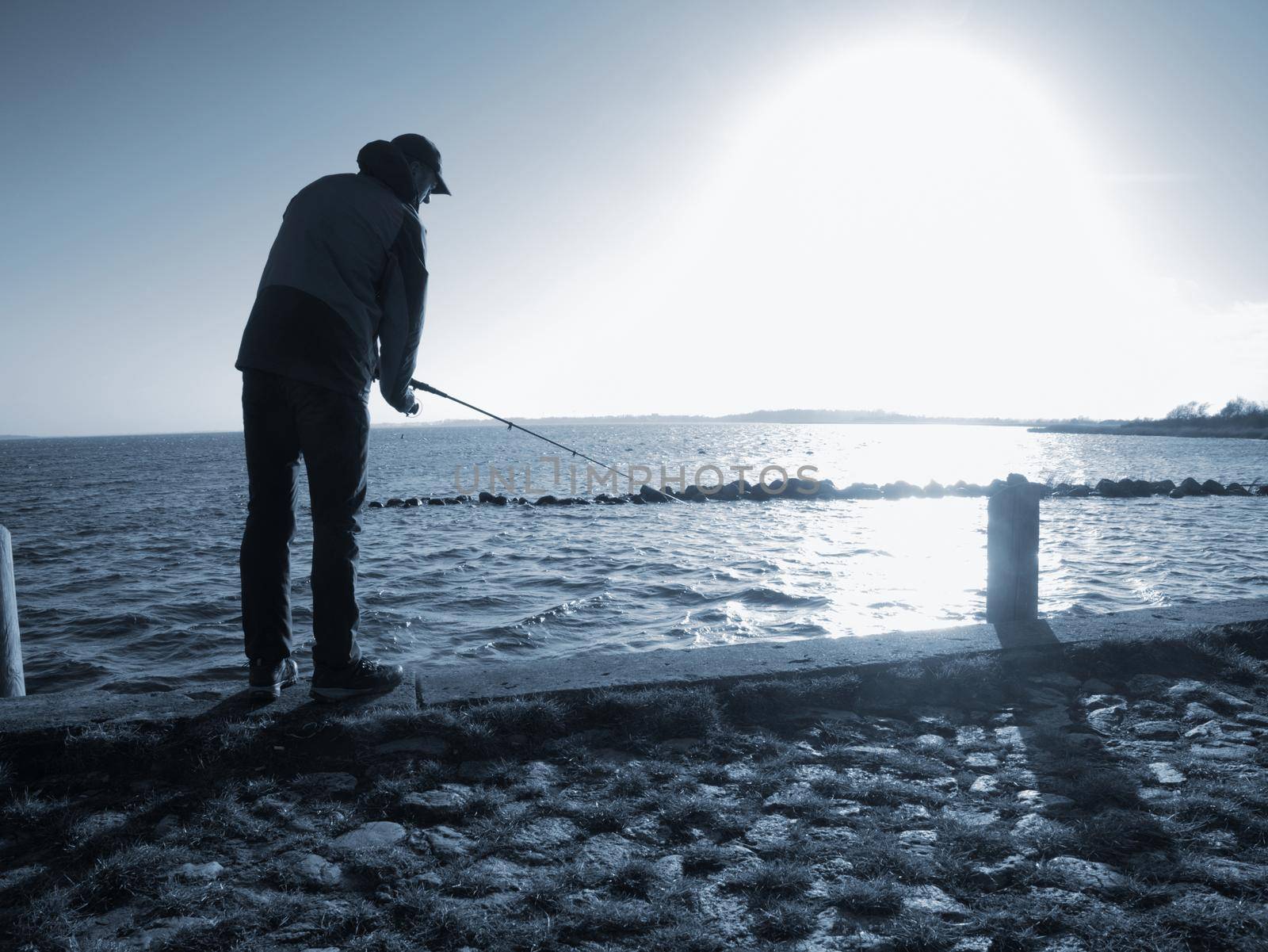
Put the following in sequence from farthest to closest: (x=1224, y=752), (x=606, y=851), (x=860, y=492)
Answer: (x=860, y=492)
(x=1224, y=752)
(x=606, y=851)

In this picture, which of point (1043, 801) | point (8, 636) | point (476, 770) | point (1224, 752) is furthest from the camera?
point (8, 636)

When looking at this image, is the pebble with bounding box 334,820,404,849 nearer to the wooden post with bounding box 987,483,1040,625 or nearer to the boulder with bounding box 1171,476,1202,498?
A: the wooden post with bounding box 987,483,1040,625

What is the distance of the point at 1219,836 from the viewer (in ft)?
7.98

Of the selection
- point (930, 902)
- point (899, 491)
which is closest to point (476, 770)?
point (930, 902)

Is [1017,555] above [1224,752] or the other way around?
above

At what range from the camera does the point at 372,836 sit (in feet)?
8.15

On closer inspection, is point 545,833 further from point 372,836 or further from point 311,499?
point 311,499

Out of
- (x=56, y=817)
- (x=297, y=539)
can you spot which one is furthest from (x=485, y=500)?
(x=56, y=817)

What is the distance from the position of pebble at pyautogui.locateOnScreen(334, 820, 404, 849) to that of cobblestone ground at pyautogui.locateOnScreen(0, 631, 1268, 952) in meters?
0.01

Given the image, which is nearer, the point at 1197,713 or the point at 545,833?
the point at 545,833

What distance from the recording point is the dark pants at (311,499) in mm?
3436

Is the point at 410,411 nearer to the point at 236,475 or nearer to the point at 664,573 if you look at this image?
the point at 664,573

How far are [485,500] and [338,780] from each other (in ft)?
68.2

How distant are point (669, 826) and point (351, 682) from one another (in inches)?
70.7
